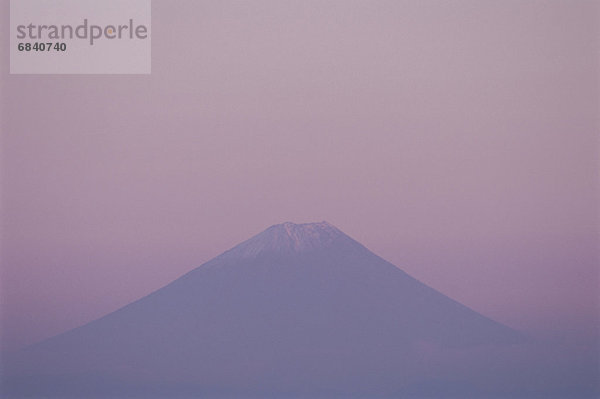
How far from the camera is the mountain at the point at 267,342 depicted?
17.2 feet

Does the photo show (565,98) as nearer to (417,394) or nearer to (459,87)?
(459,87)

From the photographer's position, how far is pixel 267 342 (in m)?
5.27

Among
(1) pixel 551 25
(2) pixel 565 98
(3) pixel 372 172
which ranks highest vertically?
(1) pixel 551 25

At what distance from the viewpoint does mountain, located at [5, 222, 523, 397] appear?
207 inches

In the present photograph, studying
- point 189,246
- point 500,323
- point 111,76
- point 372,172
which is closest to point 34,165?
point 111,76

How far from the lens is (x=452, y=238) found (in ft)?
17.3

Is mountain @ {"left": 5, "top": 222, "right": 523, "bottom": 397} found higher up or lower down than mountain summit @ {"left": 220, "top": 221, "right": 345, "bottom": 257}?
lower down

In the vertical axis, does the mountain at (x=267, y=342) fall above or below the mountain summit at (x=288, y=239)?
below

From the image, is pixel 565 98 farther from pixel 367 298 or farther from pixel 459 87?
pixel 367 298

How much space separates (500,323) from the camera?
5.26 m

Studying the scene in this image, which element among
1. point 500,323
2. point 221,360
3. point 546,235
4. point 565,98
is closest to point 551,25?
point 565,98

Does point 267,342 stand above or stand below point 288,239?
below

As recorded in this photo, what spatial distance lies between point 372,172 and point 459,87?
0.76m

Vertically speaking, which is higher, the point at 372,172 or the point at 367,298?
the point at 372,172
